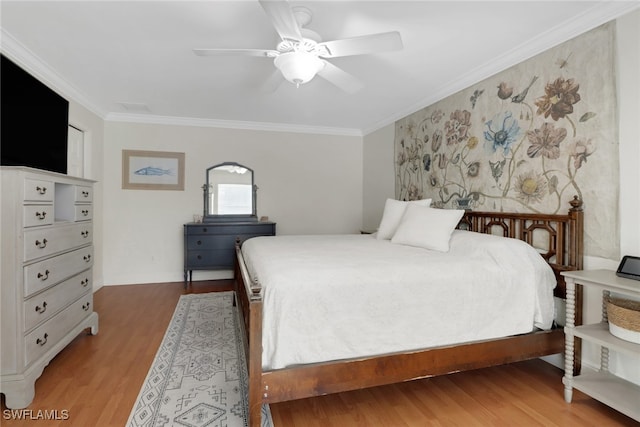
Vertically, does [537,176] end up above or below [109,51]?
below

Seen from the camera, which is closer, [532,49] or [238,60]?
[532,49]

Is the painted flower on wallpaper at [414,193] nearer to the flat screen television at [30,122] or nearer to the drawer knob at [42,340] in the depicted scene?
the drawer knob at [42,340]

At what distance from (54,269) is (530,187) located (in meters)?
3.43

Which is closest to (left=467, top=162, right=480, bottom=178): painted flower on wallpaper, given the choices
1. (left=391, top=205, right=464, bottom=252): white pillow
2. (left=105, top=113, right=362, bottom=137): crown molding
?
(left=391, top=205, right=464, bottom=252): white pillow

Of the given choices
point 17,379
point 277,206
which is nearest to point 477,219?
point 277,206

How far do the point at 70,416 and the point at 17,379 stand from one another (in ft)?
1.22

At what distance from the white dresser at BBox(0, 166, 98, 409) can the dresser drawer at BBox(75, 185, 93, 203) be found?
0.01 metres

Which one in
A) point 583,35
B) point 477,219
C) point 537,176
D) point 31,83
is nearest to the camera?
point 583,35

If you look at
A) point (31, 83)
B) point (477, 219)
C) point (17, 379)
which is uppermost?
point (31, 83)

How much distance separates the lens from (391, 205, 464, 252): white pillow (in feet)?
7.91

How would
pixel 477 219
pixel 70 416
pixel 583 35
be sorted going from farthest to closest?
pixel 477 219 < pixel 583 35 < pixel 70 416

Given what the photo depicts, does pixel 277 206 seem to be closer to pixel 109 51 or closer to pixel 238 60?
pixel 238 60

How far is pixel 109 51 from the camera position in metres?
2.48

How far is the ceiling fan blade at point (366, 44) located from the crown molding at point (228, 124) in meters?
2.90
